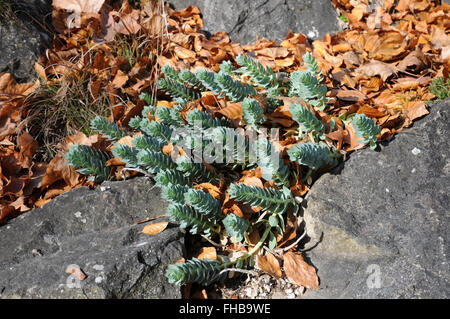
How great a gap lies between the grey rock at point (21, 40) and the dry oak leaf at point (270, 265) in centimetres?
193

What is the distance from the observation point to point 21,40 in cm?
285

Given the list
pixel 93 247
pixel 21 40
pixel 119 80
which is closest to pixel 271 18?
pixel 119 80

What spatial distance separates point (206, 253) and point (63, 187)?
3.08 feet

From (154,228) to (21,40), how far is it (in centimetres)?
173

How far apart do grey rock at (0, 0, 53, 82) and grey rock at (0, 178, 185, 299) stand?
1.10 metres

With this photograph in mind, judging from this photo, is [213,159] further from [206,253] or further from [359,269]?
[359,269]

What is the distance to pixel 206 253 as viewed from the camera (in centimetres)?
189

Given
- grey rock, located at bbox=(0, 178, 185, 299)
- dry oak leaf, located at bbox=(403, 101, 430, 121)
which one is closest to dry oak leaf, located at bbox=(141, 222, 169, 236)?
grey rock, located at bbox=(0, 178, 185, 299)

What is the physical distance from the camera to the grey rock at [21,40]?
2793 mm

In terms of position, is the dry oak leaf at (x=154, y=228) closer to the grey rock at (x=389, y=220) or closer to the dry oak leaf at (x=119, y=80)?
the grey rock at (x=389, y=220)

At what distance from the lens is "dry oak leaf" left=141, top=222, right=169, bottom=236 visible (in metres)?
1.91

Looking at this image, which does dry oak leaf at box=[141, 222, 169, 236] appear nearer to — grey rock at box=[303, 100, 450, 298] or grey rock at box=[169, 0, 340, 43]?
grey rock at box=[303, 100, 450, 298]

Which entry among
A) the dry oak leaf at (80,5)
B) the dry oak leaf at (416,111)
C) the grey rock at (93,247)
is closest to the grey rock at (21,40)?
the dry oak leaf at (80,5)

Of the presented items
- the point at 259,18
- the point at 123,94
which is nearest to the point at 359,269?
the point at 123,94
